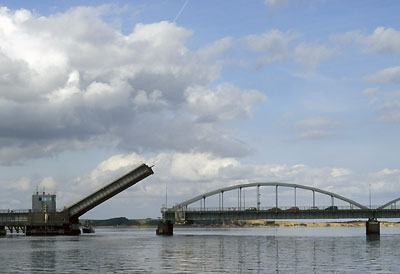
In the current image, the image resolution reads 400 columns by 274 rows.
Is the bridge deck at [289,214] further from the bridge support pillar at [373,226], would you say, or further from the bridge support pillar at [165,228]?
the bridge support pillar at [165,228]

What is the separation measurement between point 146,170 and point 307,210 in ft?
124

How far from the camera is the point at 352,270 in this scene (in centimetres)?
3612

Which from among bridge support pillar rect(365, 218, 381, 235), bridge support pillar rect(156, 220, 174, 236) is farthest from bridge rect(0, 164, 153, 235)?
bridge support pillar rect(365, 218, 381, 235)

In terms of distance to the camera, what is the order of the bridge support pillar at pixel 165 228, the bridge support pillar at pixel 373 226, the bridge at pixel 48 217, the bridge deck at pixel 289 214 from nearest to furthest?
the bridge at pixel 48 217 < the bridge deck at pixel 289 214 < the bridge support pillar at pixel 373 226 < the bridge support pillar at pixel 165 228

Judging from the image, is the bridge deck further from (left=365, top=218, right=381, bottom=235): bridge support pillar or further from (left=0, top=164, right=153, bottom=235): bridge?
(left=0, top=164, right=153, bottom=235): bridge

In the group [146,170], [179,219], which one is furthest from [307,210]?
[146,170]

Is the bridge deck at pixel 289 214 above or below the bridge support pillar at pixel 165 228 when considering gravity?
above

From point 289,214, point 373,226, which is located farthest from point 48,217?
point 373,226

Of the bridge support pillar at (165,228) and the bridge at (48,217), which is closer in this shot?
the bridge at (48,217)

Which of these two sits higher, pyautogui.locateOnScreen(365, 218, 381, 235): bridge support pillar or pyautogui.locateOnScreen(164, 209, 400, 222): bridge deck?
pyautogui.locateOnScreen(164, 209, 400, 222): bridge deck

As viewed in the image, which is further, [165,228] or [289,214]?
[165,228]

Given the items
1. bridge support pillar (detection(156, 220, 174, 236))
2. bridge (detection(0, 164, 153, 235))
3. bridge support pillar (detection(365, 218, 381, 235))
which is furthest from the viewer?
bridge support pillar (detection(156, 220, 174, 236))

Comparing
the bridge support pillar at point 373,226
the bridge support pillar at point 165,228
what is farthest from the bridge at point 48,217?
the bridge support pillar at point 373,226

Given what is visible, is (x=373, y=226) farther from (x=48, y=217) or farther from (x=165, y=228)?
(x=48, y=217)
